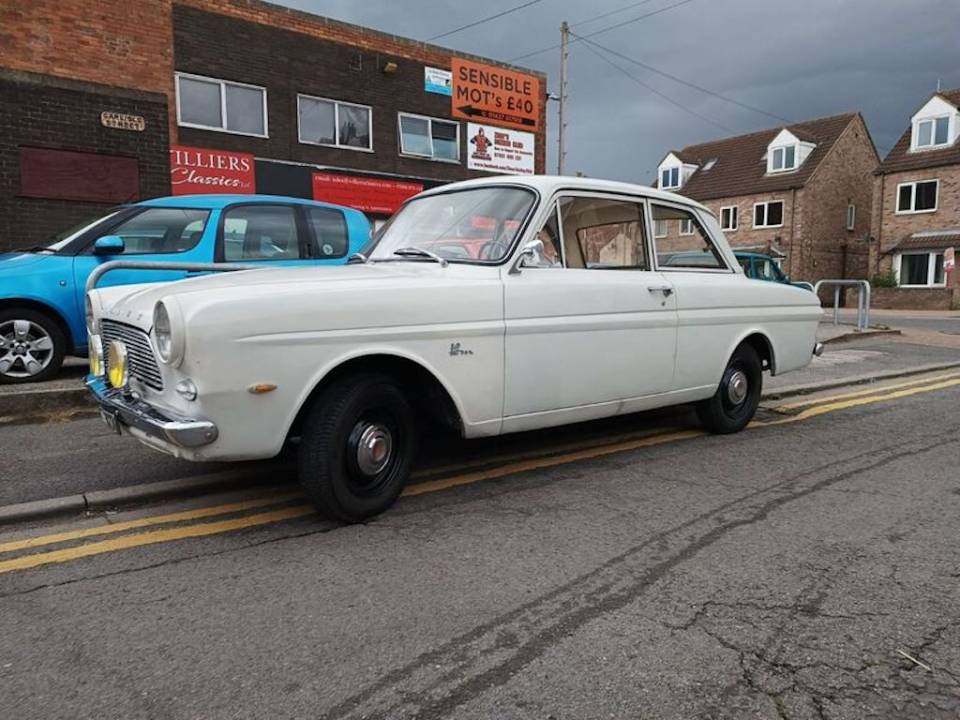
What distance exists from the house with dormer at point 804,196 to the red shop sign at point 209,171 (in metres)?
25.8

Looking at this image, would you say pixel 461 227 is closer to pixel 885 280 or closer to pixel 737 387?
pixel 737 387

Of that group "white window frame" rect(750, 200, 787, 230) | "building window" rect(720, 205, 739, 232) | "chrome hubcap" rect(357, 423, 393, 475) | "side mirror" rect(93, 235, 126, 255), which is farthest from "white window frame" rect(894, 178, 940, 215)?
"chrome hubcap" rect(357, 423, 393, 475)

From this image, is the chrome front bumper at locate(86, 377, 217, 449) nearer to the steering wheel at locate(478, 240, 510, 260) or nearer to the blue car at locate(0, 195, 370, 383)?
the steering wheel at locate(478, 240, 510, 260)

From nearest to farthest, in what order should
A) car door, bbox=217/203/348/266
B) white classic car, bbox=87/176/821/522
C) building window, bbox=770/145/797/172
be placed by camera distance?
1. white classic car, bbox=87/176/821/522
2. car door, bbox=217/203/348/266
3. building window, bbox=770/145/797/172

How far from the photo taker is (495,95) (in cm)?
1916

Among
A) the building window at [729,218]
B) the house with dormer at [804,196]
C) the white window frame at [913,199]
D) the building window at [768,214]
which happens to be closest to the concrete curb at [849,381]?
the house with dormer at [804,196]

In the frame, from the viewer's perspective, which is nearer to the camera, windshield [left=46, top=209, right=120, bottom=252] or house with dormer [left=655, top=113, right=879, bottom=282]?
windshield [left=46, top=209, right=120, bottom=252]

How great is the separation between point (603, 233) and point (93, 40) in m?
12.7

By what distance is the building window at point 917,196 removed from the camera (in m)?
31.9

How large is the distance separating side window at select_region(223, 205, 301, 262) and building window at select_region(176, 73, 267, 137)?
923 centimetres

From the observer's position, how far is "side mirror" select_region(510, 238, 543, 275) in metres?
3.95

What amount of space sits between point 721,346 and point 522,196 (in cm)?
205

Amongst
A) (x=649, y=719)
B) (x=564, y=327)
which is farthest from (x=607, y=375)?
(x=649, y=719)

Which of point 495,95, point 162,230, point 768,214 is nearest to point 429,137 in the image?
point 495,95
